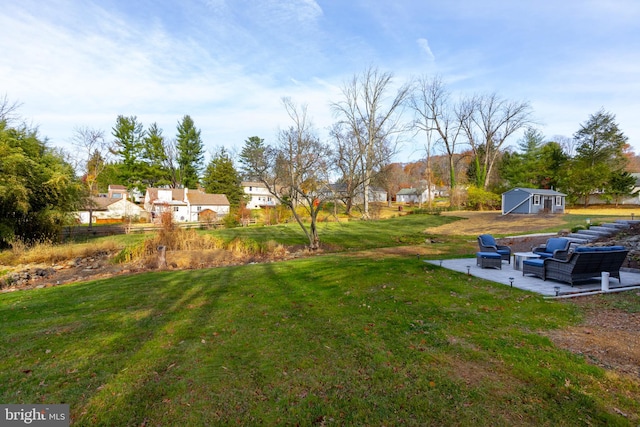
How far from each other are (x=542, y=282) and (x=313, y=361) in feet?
20.7

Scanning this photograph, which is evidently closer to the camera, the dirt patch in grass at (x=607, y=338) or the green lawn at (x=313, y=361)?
the green lawn at (x=313, y=361)

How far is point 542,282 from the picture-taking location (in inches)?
284

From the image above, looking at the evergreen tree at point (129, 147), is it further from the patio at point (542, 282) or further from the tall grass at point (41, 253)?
the patio at point (542, 282)

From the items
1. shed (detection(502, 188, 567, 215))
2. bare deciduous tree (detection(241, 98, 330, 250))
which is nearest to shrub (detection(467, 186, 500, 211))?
shed (detection(502, 188, 567, 215))

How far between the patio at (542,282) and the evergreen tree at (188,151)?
5240 cm

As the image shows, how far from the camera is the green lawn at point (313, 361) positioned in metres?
2.88

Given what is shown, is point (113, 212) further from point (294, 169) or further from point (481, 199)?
point (481, 199)

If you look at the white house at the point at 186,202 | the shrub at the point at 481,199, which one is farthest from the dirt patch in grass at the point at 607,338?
the white house at the point at 186,202

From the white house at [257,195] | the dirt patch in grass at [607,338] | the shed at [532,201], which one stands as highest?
the white house at [257,195]

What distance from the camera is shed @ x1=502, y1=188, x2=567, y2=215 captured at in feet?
95.8

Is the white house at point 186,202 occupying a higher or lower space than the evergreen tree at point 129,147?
lower

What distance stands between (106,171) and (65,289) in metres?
52.8

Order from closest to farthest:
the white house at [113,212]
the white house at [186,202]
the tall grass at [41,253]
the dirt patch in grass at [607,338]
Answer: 1. the dirt patch in grass at [607,338]
2. the tall grass at [41,253]
3. the white house at [113,212]
4. the white house at [186,202]

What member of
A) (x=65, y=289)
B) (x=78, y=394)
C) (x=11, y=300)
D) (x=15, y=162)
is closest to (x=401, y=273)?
(x=78, y=394)
